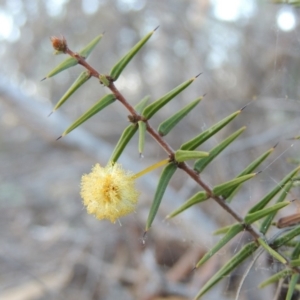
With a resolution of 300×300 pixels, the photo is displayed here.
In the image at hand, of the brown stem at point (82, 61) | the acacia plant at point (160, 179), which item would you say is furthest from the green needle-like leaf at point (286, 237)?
the brown stem at point (82, 61)

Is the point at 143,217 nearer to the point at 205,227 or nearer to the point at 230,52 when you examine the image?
the point at 205,227

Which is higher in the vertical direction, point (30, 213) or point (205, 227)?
point (30, 213)

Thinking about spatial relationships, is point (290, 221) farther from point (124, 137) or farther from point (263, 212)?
point (124, 137)

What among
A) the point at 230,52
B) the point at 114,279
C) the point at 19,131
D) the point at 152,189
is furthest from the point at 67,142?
the point at 19,131

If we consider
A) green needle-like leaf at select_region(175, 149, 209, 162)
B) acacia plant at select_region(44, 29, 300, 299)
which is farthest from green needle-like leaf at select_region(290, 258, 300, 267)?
green needle-like leaf at select_region(175, 149, 209, 162)

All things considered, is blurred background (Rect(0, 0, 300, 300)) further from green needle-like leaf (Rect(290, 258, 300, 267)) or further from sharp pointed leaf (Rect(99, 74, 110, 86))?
sharp pointed leaf (Rect(99, 74, 110, 86))

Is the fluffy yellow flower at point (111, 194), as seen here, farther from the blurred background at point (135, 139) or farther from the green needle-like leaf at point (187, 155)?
the blurred background at point (135, 139)
